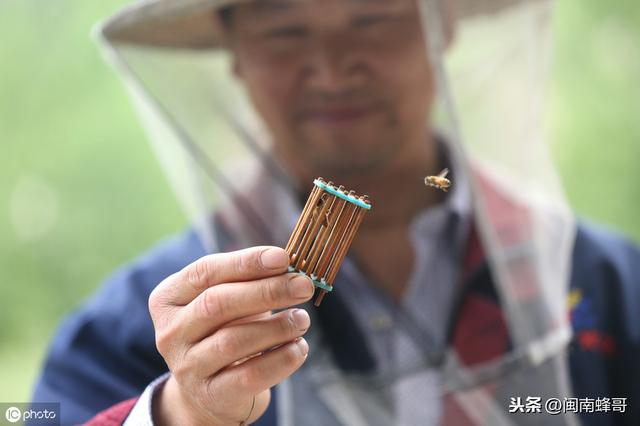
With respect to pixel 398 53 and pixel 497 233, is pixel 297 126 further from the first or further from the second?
pixel 497 233

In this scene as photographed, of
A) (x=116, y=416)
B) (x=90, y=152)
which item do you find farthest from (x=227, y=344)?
(x=90, y=152)

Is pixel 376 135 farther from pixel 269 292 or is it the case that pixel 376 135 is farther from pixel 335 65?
pixel 269 292

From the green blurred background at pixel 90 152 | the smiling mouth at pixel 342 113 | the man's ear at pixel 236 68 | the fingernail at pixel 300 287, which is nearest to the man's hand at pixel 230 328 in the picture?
the fingernail at pixel 300 287

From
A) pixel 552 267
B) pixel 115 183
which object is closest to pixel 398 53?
pixel 552 267

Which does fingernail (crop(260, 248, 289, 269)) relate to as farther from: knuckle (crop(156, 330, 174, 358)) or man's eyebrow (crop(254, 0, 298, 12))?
man's eyebrow (crop(254, 0, 298, 12))

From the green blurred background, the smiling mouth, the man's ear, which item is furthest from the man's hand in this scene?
the green blurred background

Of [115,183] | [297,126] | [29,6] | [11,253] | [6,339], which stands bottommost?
[6,339]

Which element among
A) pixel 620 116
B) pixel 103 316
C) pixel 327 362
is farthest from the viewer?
pixel 620 116

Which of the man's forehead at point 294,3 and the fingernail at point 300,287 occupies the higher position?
the man's forehead at point 294,3

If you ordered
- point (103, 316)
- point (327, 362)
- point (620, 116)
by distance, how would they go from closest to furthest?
1. point (327, 362)
2. point (103, 316)
3. point (620, 116)

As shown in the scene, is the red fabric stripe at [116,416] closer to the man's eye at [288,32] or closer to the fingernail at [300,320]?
the fingernail at [300,320]
